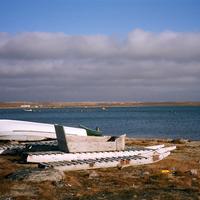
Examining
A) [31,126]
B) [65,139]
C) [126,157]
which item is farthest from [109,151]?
[31,126]

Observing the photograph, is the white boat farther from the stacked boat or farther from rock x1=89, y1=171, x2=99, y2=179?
rock x1=89, y1=171, x2=99, y2=179

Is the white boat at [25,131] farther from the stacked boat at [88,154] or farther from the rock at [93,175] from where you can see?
the rock at [93,175]

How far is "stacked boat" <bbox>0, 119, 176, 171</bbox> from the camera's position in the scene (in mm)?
16859

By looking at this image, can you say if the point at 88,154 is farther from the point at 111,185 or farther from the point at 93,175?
the point at 111,185

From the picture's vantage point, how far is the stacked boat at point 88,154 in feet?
55.3

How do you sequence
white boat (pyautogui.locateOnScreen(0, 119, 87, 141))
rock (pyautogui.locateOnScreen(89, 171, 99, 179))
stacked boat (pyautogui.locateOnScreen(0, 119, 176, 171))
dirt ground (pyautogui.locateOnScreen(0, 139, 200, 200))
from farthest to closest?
white boat (pyautogui.locateOnScreen(0, 119, 87, 141)) → stacked boat (pyautogui.locateOnScreen(0, 119, 176, 171)) → rock (pyautogui.locateOnScreen(89, 171, 99, 179)) → dirt ground (pyautogui.locateOnScreen(0, 139, 200, 200))

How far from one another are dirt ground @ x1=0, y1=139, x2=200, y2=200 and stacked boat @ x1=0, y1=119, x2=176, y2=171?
460mm

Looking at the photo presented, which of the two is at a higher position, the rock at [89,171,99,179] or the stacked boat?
the stacked boat

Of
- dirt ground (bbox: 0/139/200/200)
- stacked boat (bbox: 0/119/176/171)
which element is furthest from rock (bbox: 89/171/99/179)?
stacked boat (bbox: 0/119/176/171)

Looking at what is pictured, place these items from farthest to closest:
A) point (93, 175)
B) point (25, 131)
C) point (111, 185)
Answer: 1. point (25, 131)
2. point (93, 175)
3. point (111, 185)

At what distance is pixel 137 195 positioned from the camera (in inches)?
463

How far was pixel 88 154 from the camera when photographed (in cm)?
A: 1803

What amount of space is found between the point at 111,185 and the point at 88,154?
467cm

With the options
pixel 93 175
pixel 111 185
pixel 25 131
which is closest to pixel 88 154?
pixel 93 175
